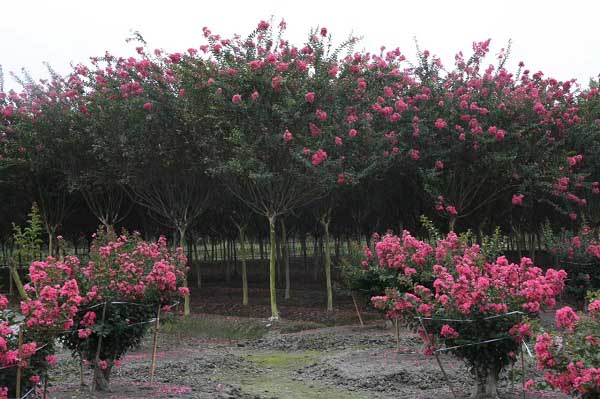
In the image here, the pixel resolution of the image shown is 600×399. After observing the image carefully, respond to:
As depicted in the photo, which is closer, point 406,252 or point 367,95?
point 406,252

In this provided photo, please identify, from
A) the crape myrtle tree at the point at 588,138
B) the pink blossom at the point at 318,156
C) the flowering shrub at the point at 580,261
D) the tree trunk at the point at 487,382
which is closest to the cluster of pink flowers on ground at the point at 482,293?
the tree trunk at the point at 487,382

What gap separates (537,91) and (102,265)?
13.2m

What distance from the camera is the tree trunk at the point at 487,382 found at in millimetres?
7586

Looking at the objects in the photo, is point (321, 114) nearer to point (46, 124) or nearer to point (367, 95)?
point (367, 95)

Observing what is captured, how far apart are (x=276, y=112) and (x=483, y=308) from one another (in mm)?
9112

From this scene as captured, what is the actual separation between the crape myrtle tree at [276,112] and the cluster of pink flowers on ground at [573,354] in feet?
32.0

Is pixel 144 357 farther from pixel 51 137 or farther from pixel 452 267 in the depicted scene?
pixel 51 137

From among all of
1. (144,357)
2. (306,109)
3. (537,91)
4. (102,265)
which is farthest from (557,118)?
(102,265)

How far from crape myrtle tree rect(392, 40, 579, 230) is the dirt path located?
500 cm

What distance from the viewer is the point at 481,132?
55.1 feet

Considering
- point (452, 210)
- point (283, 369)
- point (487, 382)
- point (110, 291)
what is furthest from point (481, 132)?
point (110, 291)

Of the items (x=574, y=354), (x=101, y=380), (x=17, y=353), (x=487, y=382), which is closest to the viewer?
(x=574, y=354)

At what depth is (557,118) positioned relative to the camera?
18.2 metres

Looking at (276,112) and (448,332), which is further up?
(276,112)
